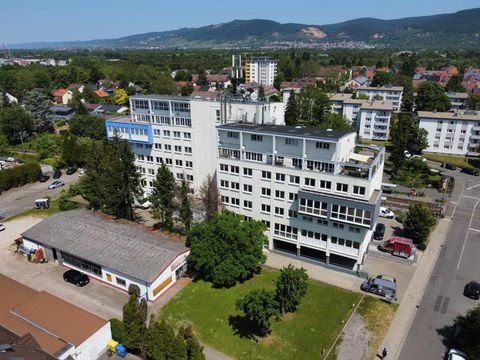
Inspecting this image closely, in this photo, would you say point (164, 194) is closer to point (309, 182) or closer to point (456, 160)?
point (309, 182)

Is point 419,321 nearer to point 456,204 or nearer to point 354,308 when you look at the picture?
point 354,308

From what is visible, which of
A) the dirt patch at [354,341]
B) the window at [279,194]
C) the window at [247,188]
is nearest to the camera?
the dirt patch at [354,341]

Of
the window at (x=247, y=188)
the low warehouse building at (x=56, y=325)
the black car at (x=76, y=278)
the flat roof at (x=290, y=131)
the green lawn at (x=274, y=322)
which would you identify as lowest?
the green lawn at (x=274, y=322)

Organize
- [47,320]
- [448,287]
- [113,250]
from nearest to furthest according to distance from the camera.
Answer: [47,320] → [448,287] → [113,250]

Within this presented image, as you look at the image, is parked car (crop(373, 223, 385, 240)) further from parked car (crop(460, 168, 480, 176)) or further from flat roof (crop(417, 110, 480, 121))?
flat roof (crop(417, 110, 480, 121))

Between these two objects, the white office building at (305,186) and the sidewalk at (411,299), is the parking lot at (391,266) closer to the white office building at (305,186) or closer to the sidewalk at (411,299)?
the sidewalk at (411,299)

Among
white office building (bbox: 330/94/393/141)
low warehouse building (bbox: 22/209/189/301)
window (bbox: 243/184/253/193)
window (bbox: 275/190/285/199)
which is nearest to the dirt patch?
window (bbox: 275/190/285/199)

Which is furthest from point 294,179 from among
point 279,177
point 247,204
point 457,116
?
point 457,116

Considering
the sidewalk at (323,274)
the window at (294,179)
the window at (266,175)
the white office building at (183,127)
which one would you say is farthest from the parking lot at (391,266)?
the white office building at (183,127)
